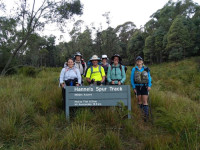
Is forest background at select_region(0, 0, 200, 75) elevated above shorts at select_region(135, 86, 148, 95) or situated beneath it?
elevated above

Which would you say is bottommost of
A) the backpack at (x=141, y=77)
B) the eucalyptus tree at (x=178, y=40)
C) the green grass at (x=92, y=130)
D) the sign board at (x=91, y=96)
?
the green grass at (x=92, y=130)

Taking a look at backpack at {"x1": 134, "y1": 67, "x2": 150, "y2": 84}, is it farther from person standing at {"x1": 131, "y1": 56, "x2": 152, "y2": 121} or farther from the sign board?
the sign board

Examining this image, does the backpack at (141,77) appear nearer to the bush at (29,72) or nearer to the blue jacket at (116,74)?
the blue jacket at (116,74)

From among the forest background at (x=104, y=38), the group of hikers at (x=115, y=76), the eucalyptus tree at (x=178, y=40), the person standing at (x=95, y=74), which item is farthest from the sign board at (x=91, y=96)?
the eucalyptus tree at (x=178, y=40)

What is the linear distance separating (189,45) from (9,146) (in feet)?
105

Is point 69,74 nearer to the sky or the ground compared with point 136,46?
nearer to the ground

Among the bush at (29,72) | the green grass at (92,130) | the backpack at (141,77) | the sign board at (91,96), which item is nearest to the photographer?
the green grass at (92,130)

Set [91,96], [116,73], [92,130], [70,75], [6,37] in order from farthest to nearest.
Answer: [6,37] < [116,73] < [70,75] < [91,96] < [92,130]

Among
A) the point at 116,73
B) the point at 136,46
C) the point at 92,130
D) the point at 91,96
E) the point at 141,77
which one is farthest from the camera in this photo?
the point at 136,46

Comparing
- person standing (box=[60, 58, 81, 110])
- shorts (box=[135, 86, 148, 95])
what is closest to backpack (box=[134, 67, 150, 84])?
shorts (box=[135, 86, 148, 95])

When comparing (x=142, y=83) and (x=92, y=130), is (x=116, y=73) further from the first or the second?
(x=92, y=130)

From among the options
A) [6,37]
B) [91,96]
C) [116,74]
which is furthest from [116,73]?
[6,37]

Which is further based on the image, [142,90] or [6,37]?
[6,37]

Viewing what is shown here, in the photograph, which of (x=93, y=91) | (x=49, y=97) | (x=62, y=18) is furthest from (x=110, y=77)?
(x=62, y=18)
